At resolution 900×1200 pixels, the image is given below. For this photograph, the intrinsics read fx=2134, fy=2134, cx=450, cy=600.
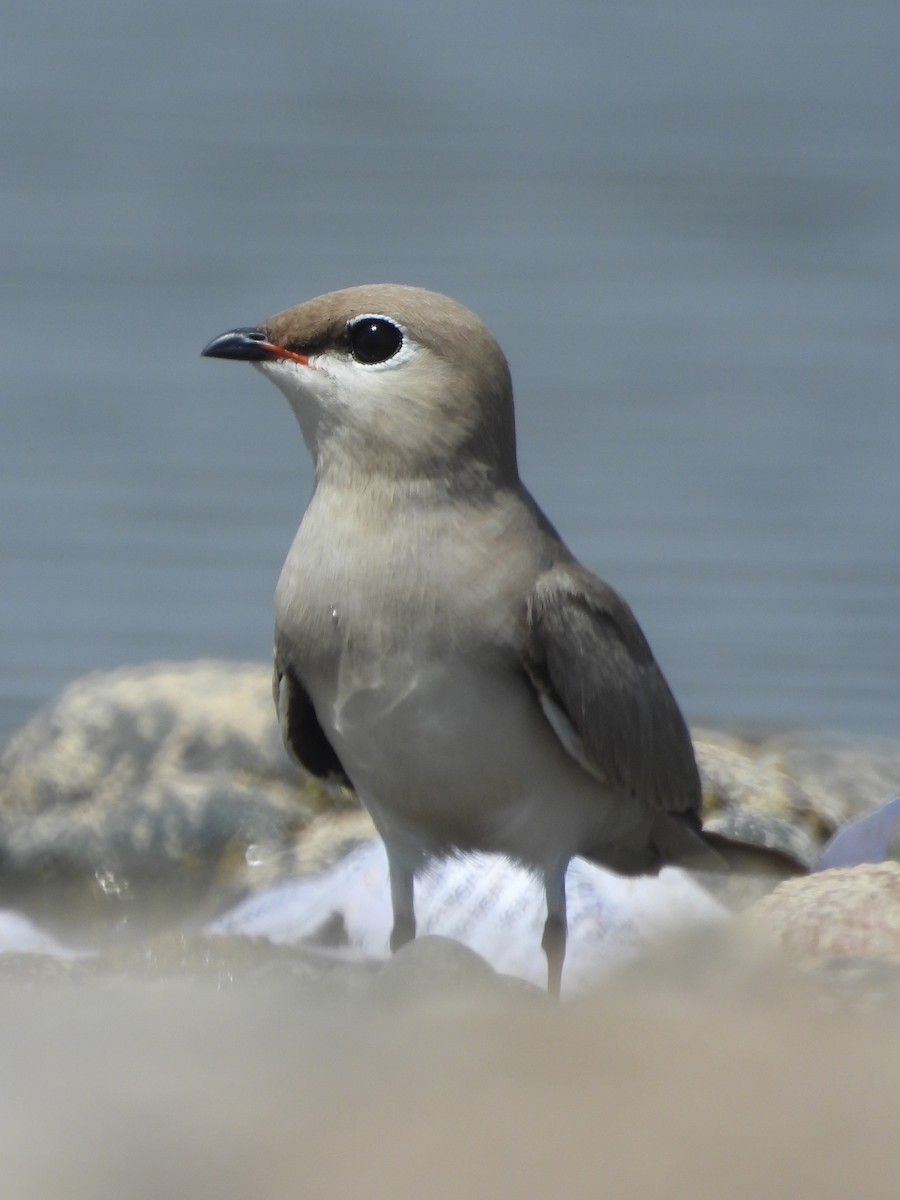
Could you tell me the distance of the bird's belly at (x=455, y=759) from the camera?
574cm

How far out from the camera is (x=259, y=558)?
39.4 ft

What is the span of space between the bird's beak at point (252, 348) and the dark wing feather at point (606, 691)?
95 cm

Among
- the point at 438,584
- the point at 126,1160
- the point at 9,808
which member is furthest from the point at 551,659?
the point at 126,1160

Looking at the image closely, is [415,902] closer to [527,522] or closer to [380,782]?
[380,782]

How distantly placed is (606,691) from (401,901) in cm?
85

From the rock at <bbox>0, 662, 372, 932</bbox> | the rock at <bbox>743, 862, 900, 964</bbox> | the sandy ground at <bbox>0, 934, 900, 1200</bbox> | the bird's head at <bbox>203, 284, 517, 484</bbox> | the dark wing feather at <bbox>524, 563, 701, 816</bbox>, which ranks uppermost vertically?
the bird's head at <bbox>203, 284, 517, 484</bbox>

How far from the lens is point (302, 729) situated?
634 cm

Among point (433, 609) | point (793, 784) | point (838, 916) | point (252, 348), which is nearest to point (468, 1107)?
point (838, 916)

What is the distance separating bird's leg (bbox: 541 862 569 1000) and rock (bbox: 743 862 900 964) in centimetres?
73

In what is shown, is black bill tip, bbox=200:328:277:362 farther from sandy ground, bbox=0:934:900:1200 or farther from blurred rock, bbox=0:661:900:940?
sandy ground, bbox=0:934:900:1200

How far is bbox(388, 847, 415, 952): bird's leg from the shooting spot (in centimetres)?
614

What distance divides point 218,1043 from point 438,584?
8.09 feet

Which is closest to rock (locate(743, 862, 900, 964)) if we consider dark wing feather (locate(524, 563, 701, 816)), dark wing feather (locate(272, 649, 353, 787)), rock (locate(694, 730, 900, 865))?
dark wing feather (locate(524, 563, 701, 816))

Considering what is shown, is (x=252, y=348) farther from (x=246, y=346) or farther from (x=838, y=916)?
(x=838, y=916)
